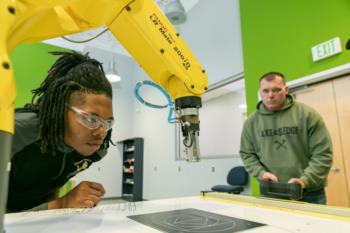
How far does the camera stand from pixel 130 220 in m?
0.82

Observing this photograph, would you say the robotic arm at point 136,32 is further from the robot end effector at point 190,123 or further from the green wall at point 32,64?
the green wall at point 32,64

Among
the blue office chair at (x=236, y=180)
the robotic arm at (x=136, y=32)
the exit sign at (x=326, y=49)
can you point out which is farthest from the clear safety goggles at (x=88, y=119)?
the blue office chair at (x=236, y=180)

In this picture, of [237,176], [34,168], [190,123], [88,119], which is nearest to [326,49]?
[237,176]

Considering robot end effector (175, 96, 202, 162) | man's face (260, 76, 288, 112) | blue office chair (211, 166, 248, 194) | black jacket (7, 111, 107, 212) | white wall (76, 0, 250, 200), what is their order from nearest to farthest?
robot end effector (175, 96, 202, 162), black jacket (7, 111, 107, 212), man's face (260, 76, 288, 112), blue office chair (211, 166, 248, 194), white wall (76, 0, 250, 200)

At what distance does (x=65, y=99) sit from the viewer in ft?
3.32

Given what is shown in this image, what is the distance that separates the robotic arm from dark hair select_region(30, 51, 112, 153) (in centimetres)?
27

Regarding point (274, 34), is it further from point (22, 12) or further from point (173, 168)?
point (173, 168)

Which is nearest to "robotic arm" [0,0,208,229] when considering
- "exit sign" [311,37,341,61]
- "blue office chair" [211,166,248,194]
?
"exit sign" [311,37,341,61]

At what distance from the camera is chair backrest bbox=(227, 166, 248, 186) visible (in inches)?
145

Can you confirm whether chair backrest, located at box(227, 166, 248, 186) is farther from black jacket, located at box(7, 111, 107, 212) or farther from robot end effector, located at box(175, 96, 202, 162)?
robot end effector, located at box(175, 96, 202, 162)

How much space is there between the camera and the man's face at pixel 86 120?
0.99 metres

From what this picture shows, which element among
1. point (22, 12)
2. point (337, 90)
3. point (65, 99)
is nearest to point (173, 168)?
point (337, 90)

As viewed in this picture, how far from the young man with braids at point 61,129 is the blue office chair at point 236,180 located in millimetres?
2724

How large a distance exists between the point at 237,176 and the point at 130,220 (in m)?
3.14
